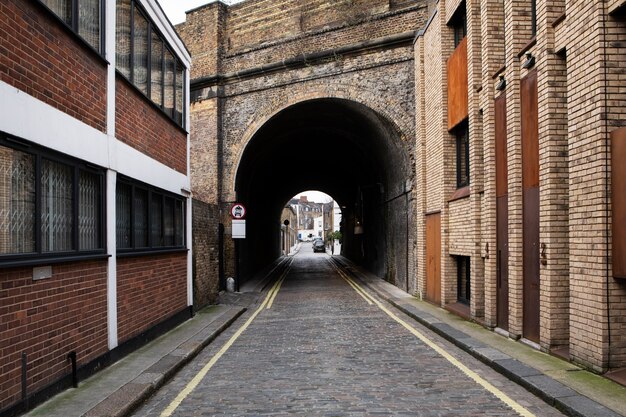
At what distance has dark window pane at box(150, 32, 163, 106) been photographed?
1008 cm

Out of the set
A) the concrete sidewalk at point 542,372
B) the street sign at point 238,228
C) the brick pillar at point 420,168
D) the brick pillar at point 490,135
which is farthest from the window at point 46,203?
the street sign at point 238,228

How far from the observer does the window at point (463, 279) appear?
12.9 m

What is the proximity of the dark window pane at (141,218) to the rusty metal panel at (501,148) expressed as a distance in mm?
6225

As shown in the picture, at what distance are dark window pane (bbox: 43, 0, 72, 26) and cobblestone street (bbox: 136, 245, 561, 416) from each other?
4.44 meters

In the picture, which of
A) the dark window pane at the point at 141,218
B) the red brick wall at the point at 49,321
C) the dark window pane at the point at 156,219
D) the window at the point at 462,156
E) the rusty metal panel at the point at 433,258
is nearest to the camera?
the red brick wall at the point at 49,321

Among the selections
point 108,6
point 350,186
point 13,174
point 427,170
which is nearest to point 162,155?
point 108,6

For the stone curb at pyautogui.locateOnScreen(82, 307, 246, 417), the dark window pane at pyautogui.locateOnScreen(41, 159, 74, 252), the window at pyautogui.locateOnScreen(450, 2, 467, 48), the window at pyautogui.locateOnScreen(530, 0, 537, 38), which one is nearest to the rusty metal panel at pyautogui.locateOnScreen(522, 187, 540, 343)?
the window at pyautogui.locateOnScreen(530, 0, 537, 38)

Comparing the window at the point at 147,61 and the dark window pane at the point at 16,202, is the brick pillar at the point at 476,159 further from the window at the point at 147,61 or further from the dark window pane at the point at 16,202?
the dark window pane at the point at 16,202

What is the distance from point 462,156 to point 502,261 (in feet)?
13.7

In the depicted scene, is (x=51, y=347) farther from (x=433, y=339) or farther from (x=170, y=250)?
(x=433, y=339)

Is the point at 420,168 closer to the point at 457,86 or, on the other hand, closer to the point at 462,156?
the point at 462,156

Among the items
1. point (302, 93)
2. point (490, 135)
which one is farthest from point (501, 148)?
point (302, 93)

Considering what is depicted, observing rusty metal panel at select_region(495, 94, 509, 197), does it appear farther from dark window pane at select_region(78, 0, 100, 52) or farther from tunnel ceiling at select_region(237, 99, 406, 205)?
tunnel ceiling at select_region(237, 99, 406, 205)

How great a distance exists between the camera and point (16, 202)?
5301mm
